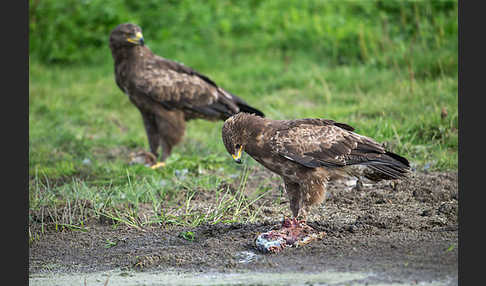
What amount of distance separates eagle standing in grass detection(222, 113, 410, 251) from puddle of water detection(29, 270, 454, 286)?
799 mm

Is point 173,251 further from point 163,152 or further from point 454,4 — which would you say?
point 454,4

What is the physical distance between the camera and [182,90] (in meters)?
8.52

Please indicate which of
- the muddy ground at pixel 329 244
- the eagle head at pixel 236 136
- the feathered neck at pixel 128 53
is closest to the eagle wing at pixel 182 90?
the feathered neck at pixel 128 53

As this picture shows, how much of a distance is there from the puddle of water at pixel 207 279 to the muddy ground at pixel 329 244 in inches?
3.4

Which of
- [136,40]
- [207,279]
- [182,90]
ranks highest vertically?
[136,40]

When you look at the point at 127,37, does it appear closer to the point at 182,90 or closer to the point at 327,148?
the point at 182,90

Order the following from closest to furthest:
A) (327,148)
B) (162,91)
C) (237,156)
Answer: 1. (237,156)
2. (327,148)
3. (162,91)

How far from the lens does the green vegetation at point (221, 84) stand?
21.8ft

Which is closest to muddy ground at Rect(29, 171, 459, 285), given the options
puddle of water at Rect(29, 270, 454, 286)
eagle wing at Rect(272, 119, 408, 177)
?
puddle of water at Rect(29, 270, 454, 286)

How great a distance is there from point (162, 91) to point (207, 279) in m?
4.20

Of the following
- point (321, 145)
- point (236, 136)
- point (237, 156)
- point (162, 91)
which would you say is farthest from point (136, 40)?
point (321, 145)

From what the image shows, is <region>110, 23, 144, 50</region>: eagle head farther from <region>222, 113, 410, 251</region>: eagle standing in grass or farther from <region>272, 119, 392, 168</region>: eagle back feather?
<region>272, 119, 392, 168</region>: eagle back feather

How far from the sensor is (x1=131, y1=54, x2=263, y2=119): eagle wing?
834cm

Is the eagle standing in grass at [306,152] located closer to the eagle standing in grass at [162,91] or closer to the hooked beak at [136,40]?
the eagle standing in grass at [162,91]
